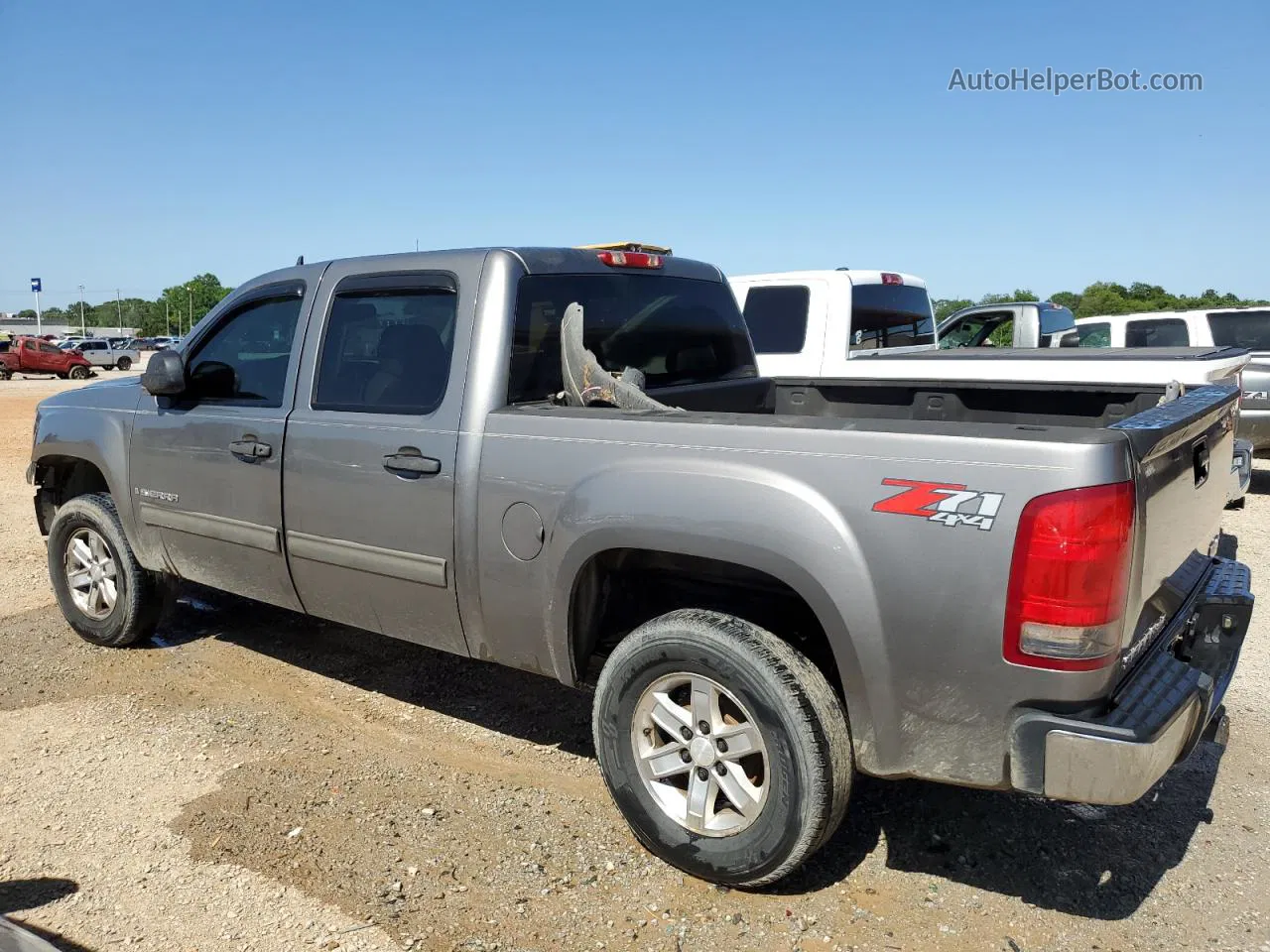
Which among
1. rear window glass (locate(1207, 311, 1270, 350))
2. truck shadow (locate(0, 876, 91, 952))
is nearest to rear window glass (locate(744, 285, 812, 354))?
rear window glass (locate(1207, 311, 1270, 350))

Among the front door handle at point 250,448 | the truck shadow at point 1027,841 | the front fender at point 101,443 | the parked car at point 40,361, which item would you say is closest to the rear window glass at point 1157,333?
the truck shadow at point 1027,841

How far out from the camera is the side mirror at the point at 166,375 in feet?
14.5

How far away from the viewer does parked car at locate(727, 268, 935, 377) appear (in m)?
7.92

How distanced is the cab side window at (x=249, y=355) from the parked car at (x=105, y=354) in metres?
43.2

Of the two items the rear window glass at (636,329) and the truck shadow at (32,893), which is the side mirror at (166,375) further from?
the truck shadow at (32,893)

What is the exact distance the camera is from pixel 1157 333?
449 inches

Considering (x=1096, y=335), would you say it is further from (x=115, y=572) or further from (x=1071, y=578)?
(x=115, y=572)

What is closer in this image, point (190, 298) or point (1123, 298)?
point (1123, 298)

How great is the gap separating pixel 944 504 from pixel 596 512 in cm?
109

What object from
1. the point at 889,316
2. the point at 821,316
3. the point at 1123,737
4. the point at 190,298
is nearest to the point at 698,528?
the point at 1123,737

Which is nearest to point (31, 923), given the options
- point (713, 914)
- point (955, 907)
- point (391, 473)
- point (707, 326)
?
point (391, 473)

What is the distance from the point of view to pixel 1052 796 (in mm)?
2459

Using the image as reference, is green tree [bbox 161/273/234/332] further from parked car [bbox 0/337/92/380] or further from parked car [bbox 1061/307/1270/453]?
parked car [bbox 1061/307/1270/453]

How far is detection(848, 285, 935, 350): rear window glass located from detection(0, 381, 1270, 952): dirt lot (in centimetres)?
425
